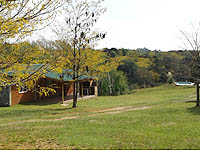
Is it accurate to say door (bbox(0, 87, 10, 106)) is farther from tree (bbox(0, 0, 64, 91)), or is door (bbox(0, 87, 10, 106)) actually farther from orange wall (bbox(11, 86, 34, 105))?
tree (bbox(0, 0, 64, 91))

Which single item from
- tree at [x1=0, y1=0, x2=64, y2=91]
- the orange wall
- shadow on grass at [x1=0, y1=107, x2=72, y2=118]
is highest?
tree at [x1=0, y1=0, x2=64, y2=91]

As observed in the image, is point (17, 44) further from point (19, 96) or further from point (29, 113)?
point (19, 96)

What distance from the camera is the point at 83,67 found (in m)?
20.0

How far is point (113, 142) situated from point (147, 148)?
43.2 inches

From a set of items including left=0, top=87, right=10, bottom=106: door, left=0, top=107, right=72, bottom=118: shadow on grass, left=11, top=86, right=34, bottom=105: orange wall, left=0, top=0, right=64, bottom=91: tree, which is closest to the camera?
left=0, top=0, right=64, bottom=91: tree

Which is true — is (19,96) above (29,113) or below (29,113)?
above

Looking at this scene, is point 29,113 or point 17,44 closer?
point 17,44

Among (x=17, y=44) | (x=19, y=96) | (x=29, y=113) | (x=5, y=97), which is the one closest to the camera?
(x=17, y=44)

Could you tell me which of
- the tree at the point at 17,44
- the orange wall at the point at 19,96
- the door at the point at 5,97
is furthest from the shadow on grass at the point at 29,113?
the tree at the point at 17,44

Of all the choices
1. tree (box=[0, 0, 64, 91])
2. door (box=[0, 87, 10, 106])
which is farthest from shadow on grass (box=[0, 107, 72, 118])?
tree (box=[0, 0, 64, 91])

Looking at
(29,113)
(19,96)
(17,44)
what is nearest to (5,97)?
(19,96)

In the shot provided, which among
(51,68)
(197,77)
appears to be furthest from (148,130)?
(197,77)

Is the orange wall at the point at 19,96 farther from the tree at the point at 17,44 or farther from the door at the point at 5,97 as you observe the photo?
the tree at the point at 17,44

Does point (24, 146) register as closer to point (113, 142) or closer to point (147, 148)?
point (113, 142)
